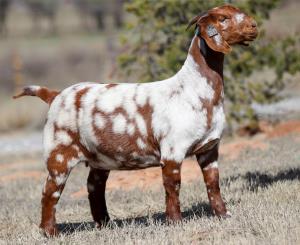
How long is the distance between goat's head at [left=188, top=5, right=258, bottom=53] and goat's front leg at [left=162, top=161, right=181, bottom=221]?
1294 millimetres

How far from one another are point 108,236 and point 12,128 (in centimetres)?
2032

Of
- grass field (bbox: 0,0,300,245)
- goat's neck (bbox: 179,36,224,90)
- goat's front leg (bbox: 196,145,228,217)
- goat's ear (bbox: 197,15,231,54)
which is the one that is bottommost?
grass field (bbox: 0,0,300,245)

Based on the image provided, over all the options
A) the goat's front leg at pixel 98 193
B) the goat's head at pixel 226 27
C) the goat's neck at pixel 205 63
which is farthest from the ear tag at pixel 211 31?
the goat's front leg at pixel 98 193

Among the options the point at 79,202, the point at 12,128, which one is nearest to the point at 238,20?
the point at 79,202

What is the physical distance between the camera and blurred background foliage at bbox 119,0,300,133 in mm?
16078

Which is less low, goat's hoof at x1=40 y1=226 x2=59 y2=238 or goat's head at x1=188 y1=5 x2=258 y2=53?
goat's head at x1=188 y1=5 x2=258 y2=53

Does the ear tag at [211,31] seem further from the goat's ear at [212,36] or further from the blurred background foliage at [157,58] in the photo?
the blurred background foliage at [157,58]

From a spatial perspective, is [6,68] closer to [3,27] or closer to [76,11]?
[3,27]

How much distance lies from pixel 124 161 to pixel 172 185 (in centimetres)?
62

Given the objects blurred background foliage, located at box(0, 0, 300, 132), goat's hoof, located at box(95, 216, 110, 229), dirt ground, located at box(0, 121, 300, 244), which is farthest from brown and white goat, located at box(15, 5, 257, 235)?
blurred background foliage, located at box(0, 0, 300, 132)

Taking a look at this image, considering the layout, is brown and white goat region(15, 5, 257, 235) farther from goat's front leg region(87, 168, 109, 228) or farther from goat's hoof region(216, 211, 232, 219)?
goat's front leg region(87, 168, 109, 228)

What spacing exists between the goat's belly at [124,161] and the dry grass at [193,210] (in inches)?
23.8

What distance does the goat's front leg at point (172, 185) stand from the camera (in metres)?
7.36

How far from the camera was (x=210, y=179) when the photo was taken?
25.7ft
